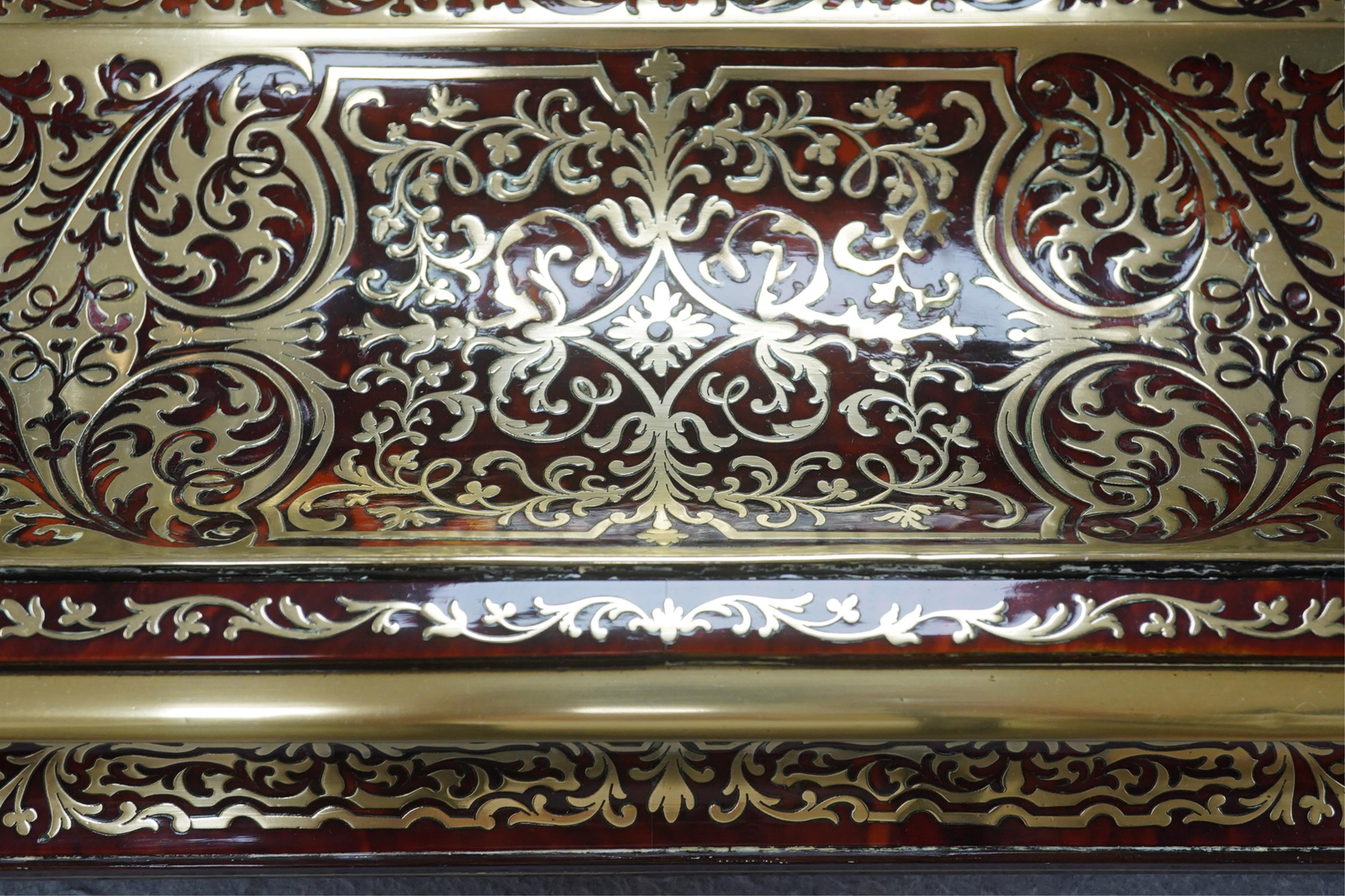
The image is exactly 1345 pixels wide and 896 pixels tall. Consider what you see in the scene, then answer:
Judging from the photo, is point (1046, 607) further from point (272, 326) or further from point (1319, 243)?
point (272, 326)

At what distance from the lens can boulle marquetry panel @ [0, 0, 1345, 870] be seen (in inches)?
28.6

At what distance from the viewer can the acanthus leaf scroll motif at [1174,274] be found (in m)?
0.80

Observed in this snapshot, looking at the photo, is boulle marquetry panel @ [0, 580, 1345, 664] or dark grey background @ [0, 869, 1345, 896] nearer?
boulle marquetry panel @ [0, 580, 1345, 664]

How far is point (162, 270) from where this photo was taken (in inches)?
32.8

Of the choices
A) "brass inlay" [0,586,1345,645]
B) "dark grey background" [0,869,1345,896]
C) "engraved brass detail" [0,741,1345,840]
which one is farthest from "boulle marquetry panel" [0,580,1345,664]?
"dark grey background" [0,869,1345,896]

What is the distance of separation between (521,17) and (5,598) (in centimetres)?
54

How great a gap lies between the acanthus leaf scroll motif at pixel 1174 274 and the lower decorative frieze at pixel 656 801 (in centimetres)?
21

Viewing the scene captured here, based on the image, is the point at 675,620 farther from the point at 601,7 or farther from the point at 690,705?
the point at 601,7

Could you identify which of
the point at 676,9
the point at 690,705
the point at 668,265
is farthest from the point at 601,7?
the point at 690,705

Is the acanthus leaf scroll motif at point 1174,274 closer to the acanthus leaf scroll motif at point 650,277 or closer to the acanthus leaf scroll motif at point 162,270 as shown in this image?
Result: the acanthus leaf scroll motif at point 650,277

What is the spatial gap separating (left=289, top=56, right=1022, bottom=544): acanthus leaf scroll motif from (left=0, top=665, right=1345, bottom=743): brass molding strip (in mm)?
212

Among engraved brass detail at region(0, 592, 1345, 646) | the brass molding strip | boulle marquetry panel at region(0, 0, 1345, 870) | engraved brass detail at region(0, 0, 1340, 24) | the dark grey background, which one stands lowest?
the dark grey background

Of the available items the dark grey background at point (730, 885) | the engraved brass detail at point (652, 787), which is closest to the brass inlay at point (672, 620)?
the engraved brass detail at point (652, 787)

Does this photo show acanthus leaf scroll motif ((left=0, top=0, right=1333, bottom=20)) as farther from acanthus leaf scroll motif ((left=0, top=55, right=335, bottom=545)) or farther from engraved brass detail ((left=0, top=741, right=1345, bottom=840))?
engraved brass detail ((left=0, top=741, right=1345, bottom=840))
